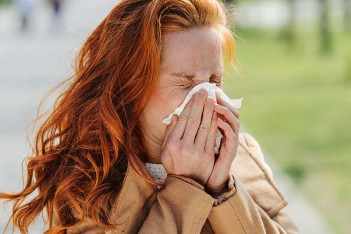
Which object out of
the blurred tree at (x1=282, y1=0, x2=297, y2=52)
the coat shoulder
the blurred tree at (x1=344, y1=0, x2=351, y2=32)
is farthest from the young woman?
the blurred tree at (x1=344, y1=0, x2=351, y2=32)

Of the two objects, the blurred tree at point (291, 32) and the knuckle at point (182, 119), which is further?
the blurred tree at point (291, 32)

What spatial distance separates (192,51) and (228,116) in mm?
221

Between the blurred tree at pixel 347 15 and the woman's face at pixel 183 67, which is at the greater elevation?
the woman's face at pixel 183 67

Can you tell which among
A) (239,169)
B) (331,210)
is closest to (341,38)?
(331,210)

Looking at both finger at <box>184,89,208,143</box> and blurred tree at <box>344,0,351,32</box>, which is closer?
finger at <box>184,89,208,143</box>

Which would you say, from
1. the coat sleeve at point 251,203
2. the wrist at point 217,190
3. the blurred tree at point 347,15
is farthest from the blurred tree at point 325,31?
the wrist at point 217,190

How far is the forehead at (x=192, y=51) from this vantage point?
262 cm

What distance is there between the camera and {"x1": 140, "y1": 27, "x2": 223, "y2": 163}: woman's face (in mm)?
2625

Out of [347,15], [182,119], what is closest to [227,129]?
[182,119]

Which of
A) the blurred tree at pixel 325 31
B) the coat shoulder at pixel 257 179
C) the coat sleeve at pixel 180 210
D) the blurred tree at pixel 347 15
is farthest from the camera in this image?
the blurred tree at pixel 347 15

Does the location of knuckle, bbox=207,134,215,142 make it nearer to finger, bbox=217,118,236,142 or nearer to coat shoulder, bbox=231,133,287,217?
finger, bbox=217,118,236,142

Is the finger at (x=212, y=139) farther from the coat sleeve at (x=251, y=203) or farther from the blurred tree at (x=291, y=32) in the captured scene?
the blurred tree at (x=291, y=32)

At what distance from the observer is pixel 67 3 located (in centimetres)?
1962

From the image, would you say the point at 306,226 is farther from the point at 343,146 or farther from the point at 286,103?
the point at 286,103
